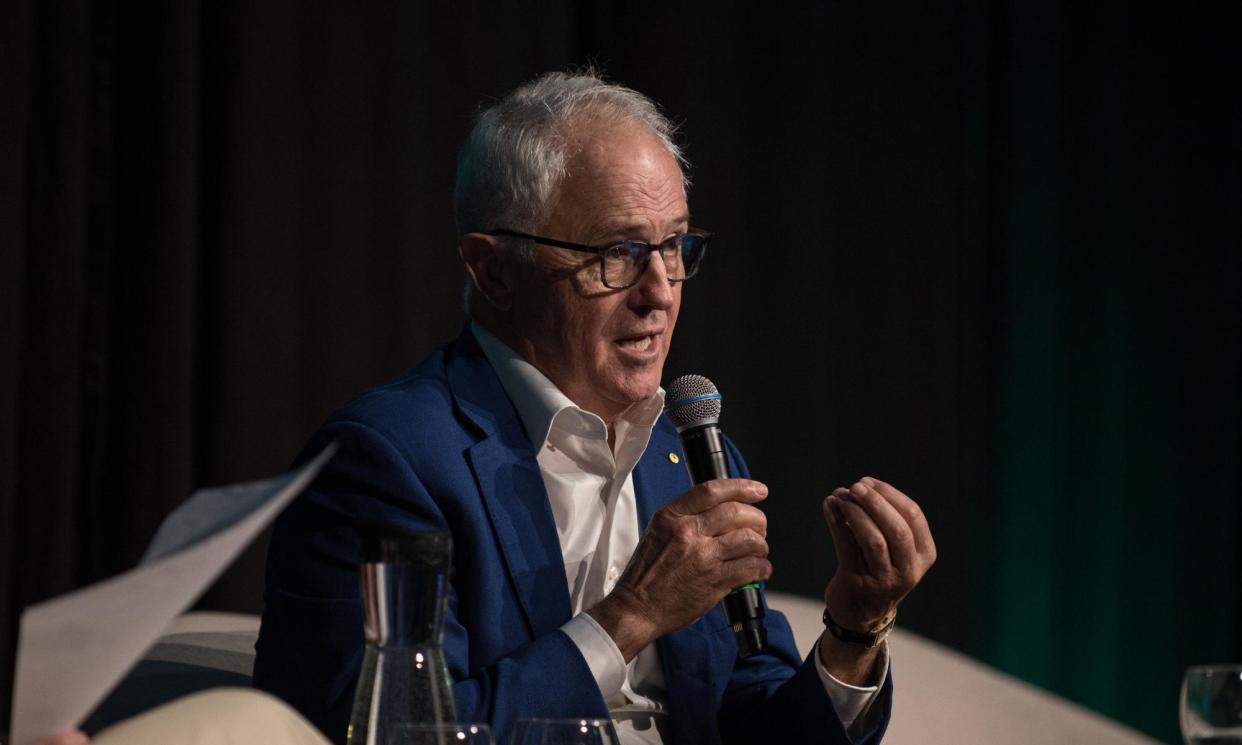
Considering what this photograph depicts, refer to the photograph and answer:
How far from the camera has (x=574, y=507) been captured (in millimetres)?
1796

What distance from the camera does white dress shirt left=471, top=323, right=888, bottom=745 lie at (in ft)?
5.81

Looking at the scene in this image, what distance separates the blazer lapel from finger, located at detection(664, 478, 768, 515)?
258 millimetres

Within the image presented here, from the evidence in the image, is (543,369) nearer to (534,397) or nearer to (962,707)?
(534,397)

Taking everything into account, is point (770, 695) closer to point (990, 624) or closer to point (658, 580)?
point (658, 580)

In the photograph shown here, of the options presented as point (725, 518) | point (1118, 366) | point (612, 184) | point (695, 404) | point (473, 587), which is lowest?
point (1118, 366)

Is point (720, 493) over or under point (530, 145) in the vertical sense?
under

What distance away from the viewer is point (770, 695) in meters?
1.86

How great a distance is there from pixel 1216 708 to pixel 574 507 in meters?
0.83

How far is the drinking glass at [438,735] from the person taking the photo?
0.79m

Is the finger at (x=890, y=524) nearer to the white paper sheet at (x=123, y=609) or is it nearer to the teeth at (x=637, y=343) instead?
the teeth at (x=637, y=343)

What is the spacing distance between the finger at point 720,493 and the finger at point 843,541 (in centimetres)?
17

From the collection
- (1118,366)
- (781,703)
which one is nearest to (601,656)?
(781,703)

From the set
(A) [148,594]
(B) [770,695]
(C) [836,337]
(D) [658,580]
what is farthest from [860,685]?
(C) [836,337]

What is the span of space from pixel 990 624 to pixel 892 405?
0.87 meters
